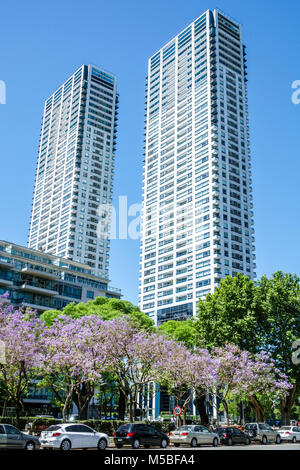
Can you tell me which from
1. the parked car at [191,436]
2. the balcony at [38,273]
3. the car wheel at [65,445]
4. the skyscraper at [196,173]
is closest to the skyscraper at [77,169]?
the skyscraper at [196,173]

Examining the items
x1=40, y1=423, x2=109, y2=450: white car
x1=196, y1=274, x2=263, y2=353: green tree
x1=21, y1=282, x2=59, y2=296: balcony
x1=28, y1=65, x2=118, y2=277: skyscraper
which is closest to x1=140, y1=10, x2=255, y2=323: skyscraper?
x1=28, y1=65, x2=118, y2=277: skyscraper

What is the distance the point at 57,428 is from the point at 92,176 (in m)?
118

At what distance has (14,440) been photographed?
20.5 meters

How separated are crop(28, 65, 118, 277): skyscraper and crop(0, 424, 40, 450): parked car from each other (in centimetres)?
10053

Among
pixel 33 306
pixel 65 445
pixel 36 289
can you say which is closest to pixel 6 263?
pixel 36 289

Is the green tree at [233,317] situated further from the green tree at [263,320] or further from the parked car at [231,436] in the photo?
the parked car at [231,436]

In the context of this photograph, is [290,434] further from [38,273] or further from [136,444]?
[38,273]

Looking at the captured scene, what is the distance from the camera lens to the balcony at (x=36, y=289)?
73.6 metres

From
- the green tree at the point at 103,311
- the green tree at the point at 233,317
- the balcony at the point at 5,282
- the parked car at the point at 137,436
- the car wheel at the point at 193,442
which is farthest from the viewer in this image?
the balcony at the point at 5,282

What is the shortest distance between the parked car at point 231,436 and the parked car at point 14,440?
1528 cm

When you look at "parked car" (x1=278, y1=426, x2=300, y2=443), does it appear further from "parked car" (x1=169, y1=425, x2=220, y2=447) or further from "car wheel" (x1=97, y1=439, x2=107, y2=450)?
"car wheel" (x1=97, y1=439, x2=107, y2=450)

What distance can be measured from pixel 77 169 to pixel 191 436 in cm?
11256

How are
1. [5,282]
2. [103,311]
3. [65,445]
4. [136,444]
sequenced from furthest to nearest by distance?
[5,282]
[103,311]
[136,444]
[65,445]
